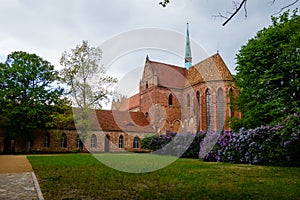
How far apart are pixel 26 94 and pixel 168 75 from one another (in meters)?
21.1

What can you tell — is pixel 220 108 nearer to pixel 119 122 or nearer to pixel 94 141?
pixel 119 122

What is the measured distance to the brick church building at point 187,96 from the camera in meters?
37.1

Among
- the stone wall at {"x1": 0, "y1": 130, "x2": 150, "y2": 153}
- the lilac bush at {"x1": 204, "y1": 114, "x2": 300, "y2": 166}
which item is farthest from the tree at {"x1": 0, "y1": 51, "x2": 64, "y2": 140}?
the lilac bush at {"x1": 204, "y1": 114, "x2": 300, "y2": 166}

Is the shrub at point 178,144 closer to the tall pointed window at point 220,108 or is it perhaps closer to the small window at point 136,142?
the small window at point 136,142

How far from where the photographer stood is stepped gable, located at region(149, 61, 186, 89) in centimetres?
4250

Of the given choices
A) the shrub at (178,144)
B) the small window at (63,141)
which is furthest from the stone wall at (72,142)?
the shrub at (178,144)

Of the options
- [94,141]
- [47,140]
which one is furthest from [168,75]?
[47,140]

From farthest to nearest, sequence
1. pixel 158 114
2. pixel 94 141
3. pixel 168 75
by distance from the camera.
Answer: pixel 168 75
pixel 158 114
pixel 94 141

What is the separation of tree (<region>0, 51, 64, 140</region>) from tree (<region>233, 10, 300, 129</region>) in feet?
64.2

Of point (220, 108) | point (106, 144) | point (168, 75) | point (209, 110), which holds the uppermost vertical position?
point (168, 75)

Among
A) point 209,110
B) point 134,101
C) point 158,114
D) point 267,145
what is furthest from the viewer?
point 134,101

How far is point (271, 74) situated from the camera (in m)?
20.7

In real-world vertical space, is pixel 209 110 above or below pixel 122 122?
above

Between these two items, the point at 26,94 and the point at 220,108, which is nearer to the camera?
the point at 26,94
